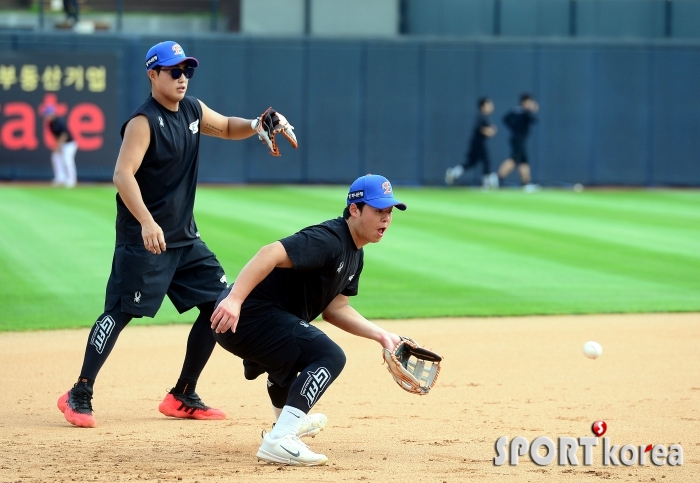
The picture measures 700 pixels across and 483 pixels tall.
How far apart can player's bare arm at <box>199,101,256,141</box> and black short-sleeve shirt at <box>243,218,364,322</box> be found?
3.68 ft

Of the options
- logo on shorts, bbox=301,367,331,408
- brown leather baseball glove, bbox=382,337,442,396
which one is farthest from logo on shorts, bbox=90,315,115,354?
brown leather baseball glove, bbox=382,337,442,396

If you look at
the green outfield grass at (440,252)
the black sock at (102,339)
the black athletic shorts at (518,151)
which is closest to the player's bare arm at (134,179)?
the black sock at (102,339)

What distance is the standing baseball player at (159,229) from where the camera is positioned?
5641mm

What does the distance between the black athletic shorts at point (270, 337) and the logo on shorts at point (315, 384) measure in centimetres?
16

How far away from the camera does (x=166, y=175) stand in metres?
5.76

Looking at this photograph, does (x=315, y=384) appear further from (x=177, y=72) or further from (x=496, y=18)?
(x=496, y=18)

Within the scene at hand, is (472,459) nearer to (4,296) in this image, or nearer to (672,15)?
(4,296)

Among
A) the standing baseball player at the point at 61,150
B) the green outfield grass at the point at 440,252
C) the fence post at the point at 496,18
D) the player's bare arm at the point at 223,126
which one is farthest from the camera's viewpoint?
the fence post at the point at 496,18

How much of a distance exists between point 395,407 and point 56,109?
1758 centimetres

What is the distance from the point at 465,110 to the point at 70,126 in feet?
28.1

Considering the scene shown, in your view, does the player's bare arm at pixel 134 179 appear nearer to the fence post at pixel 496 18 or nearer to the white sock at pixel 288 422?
the white sock at pixel 288 422

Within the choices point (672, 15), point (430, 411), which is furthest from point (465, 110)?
point (430, 411)

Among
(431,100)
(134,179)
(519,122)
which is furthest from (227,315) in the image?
(431,100)

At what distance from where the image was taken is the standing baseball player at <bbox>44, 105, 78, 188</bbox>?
69.6ft
